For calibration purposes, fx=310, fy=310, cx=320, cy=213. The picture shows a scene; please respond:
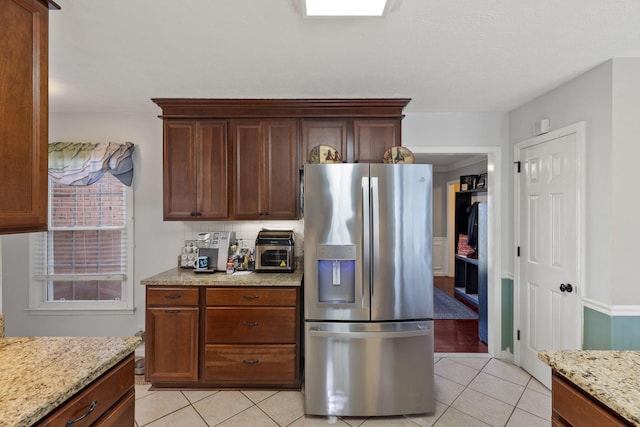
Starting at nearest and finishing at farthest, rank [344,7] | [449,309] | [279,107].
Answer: [344,7] → [279,107] → [449,309]

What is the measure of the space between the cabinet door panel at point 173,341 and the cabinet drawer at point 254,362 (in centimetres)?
18

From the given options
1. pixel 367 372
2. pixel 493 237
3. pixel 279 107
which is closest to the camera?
pixel 367 372

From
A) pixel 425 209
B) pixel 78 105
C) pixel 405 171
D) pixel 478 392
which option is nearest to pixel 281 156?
pixel 405 171

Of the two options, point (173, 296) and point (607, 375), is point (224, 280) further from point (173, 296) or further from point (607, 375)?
point (607, 375)

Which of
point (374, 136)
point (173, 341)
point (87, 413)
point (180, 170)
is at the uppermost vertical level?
point (374, 136)

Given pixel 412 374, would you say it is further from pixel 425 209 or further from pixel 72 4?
pixel 72 4

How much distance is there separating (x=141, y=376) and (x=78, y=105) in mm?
2629

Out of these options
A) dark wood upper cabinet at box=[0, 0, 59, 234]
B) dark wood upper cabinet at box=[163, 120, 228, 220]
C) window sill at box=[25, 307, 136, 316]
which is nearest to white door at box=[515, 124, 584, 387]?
dark wood upper cabinet at box=[163, 120, 228, 220]

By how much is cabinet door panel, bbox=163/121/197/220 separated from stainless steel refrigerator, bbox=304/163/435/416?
126 centimetres

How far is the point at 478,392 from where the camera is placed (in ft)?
8.45

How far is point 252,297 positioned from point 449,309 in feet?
11.8

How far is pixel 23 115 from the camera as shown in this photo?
4.23 ft

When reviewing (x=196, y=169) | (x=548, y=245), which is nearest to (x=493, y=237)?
(x=548, y=245)

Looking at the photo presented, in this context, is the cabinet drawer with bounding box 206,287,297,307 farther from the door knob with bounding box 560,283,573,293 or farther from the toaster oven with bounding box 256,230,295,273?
the door knob with bounding box 560,283,573,293
